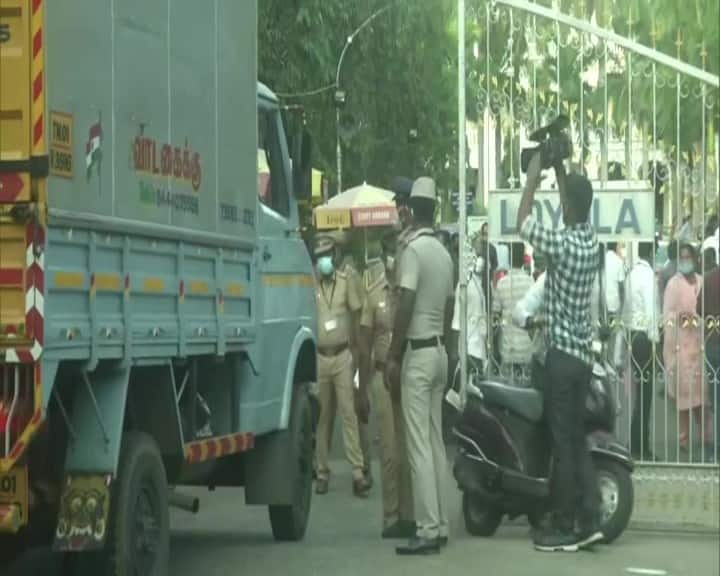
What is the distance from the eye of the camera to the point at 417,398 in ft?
36.3

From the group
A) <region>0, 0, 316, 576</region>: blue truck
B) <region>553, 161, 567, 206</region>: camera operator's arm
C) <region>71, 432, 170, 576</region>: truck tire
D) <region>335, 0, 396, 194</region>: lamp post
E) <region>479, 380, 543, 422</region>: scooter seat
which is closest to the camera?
<region>0, 0, 316, 576</region>: blue truck

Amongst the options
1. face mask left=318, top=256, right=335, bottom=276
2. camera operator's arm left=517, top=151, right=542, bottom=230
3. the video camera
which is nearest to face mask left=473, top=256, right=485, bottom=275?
face mask left=318, top=256, right=335, bottom=276

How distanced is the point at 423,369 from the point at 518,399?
835mm

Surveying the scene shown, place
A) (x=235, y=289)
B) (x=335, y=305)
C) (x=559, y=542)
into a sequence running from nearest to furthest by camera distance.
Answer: (x=235, y=289) → (x=559, y=542) → (x=335, y=305)

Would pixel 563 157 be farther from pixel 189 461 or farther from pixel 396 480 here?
pixel 189 461

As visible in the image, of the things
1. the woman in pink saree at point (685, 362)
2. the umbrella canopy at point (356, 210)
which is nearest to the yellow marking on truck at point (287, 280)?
the woman in pink saree at point (685, 362)

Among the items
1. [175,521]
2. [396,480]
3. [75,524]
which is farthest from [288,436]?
[75,524]

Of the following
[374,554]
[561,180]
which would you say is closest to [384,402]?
[374,554]

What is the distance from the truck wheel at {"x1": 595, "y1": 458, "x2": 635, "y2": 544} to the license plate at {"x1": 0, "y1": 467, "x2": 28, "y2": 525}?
15.4 ft

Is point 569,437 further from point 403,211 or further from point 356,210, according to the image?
point 356,210

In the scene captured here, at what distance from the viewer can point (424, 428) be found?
1108 cm

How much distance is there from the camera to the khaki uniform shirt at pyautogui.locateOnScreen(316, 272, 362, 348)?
14.8m

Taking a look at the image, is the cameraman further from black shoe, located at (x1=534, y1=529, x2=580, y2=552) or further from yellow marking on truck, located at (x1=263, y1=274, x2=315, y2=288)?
yellow marking on truck, located at (x1=263, y1=274, x2=315, y2=288)

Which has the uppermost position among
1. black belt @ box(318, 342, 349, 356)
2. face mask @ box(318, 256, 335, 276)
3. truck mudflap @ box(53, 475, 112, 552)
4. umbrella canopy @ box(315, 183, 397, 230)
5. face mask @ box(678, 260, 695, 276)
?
umbrella canopy @ box(315, 183, 397, 230)
